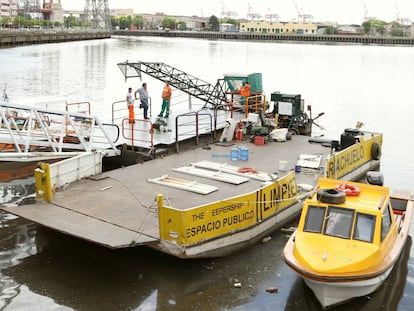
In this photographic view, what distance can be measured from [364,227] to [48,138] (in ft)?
34.6

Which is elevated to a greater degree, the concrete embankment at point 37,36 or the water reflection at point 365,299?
the concrete embankment at point 37,36

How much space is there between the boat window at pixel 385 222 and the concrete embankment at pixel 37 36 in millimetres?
112515

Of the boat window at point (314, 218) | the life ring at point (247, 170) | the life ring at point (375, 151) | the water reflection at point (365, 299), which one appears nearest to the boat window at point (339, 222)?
the boat window at point (314, 218)

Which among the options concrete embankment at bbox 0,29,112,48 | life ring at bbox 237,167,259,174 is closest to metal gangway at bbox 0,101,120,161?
life ring at bbox 237,167,259,174

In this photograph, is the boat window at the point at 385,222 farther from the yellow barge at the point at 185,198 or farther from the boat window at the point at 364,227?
the yellow barge at the point at 185,198

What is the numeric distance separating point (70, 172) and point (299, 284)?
734 centimetres

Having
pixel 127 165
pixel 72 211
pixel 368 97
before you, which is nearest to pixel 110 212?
pixel 72 211

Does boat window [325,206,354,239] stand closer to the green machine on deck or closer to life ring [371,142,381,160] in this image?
life ring [371,142,381,160]

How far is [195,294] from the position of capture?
38.1ft

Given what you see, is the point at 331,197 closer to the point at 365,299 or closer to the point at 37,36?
the point at 365,299

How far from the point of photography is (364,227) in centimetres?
1130

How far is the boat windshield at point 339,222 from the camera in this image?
11.2 metres

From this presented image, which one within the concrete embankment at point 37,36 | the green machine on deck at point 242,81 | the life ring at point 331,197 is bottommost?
the life ring at point 331,197

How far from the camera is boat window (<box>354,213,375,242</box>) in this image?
11.2 m
